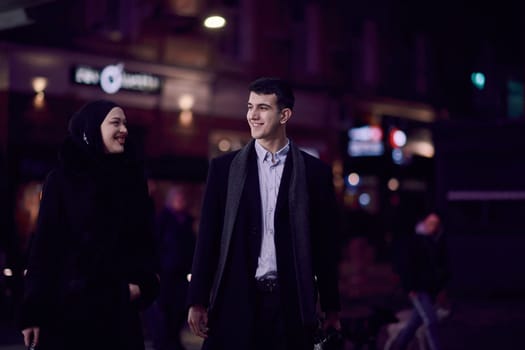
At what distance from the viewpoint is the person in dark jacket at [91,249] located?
170 inches

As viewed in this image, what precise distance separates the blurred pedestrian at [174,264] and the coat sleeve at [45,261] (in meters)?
5.33

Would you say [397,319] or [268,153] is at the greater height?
[268,153]

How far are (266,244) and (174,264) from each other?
559cm

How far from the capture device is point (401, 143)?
2762cm

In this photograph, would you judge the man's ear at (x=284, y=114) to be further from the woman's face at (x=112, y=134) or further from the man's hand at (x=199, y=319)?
the man's hand at (x=199, y=319)

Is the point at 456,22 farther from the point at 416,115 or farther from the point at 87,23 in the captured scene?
the point at 87,23

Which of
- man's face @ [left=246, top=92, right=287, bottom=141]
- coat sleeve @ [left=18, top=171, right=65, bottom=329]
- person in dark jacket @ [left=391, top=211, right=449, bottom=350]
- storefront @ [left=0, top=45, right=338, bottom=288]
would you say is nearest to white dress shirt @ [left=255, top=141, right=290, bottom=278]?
man's face @ [left=246, top=92, right=287, bottom=141]

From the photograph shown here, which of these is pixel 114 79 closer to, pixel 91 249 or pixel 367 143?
pixel 367 143

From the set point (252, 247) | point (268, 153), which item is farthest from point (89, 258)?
point (268, 153)

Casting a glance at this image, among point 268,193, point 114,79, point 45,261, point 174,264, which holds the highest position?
point 114,79

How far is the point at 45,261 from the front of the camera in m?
4.32

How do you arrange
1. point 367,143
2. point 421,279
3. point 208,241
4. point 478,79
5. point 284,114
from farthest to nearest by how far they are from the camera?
point 367,143 < point 478,79 < point 421,279 < point 284,114 < point 208,241

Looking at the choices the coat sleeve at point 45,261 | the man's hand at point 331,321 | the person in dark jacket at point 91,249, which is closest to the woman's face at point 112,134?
the person in dark jacket at point 91,249

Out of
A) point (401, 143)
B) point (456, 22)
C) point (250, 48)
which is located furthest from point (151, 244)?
point (456, 22)
